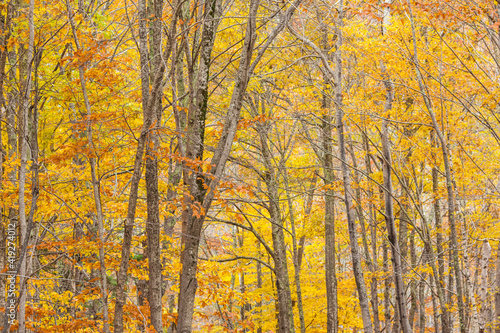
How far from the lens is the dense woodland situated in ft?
19.4

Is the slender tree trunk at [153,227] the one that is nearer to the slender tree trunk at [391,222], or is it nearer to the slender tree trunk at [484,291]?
the slender tree trunk at [391,222]

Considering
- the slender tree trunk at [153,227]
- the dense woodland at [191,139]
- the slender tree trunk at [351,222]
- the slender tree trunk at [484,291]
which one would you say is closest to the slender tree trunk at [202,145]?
the dense woodland at [191,139]

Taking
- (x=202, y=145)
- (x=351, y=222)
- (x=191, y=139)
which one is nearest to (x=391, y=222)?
(x=351, y=222)

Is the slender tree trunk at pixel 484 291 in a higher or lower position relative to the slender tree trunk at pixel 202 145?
lower

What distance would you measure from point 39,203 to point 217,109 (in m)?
5.95

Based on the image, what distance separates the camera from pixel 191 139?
19.0 feet

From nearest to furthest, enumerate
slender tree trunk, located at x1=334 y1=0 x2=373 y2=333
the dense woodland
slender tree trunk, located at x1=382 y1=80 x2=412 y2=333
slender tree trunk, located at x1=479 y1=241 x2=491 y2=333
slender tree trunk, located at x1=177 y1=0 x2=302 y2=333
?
slender tree trunk, located at x1=177 y1=0 x2=302 y2=333, the dense woodland, slender tree trunk, located at x1=382 y1=80 x2=412 y2=333, slender tree trunk, located at x1=334 y1=0 x2=373 y2=333, slender tree trunk, located at x1=479 y1=241 x2=491 y2=333

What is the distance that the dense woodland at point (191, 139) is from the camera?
19.4 ft

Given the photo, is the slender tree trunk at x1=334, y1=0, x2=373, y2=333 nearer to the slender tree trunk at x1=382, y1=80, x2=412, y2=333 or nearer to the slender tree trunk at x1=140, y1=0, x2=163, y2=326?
the slender tree trunk at x1=382, y1=80, x2=412, y2=333

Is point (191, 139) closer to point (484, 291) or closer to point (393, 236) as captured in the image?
point (393, 236)

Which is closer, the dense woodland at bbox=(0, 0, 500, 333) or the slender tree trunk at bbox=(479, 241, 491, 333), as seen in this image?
the dense woodland at bbox=(0, 0, 500, 333)

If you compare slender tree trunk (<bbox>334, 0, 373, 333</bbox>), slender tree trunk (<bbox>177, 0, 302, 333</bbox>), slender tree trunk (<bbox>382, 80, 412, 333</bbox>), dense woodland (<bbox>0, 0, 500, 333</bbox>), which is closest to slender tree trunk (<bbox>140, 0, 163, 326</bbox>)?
dense woodland (<bbox>0, 0, 500, 333</bbox>)

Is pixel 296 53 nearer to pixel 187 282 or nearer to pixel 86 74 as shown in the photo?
pixel 86 74

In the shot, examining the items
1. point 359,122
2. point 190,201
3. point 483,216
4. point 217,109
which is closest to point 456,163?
point 483,216
